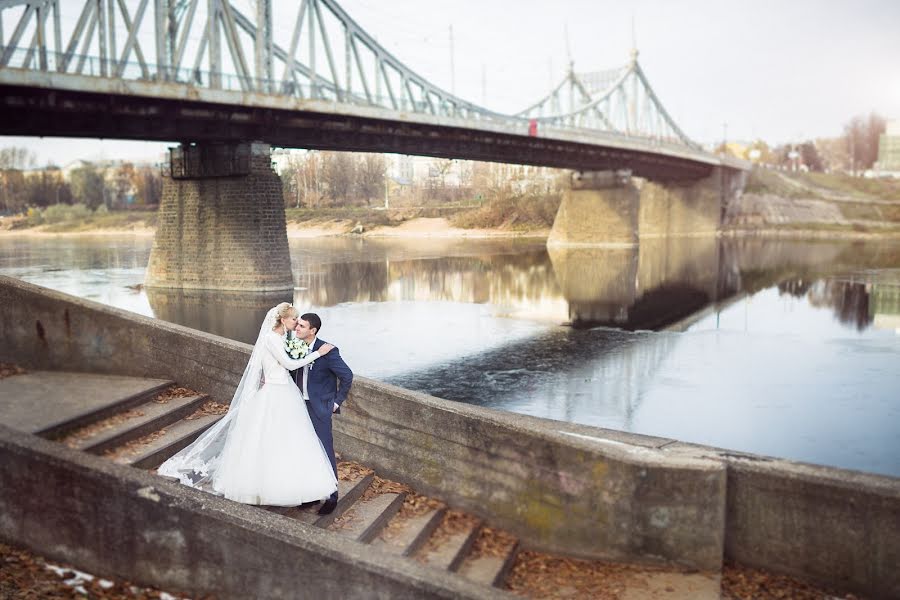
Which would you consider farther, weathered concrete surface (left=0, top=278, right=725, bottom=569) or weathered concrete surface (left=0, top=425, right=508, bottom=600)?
weathered concrete surface (left=0, top=278, right=725, bottom=569)

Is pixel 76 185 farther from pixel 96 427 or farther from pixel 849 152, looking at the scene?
pixel 849 152

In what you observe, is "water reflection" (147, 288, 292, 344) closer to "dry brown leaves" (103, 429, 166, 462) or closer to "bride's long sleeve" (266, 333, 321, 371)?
"dry brown leaves" (103, 429, 166, 462)

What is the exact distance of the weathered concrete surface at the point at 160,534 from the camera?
5.05 m

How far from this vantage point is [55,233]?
308 feet

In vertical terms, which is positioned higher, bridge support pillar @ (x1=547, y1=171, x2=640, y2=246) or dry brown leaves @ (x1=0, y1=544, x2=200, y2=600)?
bridge support pillar @ (x1=547, y1=171, x2=640, y2=246)

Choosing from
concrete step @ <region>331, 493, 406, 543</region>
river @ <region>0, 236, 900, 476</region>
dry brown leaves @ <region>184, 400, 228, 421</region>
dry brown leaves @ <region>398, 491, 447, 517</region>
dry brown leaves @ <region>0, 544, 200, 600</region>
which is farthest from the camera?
river @ <region>0, 236, 900, 476</region>

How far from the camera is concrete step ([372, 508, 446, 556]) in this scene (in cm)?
628

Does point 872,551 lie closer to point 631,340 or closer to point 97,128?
point 631,340

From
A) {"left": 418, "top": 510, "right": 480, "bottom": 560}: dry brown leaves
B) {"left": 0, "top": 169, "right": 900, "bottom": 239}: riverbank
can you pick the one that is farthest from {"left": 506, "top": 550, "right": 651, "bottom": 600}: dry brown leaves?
{"left": 0, "top": 169, "right": 900, "bottom": 239}: riverbank

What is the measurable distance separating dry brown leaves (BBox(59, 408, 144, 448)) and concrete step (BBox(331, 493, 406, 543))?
247 centimetres

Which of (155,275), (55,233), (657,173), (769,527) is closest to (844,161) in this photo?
(657,173)

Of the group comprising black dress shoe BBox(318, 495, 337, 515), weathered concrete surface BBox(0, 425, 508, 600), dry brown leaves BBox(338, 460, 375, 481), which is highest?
weathered concrete surface BBox(0, 425, 508, 600)

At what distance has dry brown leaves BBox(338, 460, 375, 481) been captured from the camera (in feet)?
24.0

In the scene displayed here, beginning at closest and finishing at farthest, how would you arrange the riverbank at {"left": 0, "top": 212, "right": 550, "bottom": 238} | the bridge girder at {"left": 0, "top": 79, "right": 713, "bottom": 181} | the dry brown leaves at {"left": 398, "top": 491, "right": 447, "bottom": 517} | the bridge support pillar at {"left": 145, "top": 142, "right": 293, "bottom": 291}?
the dry brown leaves at {"left": 398, "top": 491, "right": 447, "bottom": 517} < the bridge girder at {"left": 0, "top": 79, "right": 713, "bottom": 181} < the bridge support pillar at {"left": 145, "top": 142, "right": 293, "bottom": 291} < the riverbank at {"left": 0, "top": 212, "right": 550, "bottom": 238}
